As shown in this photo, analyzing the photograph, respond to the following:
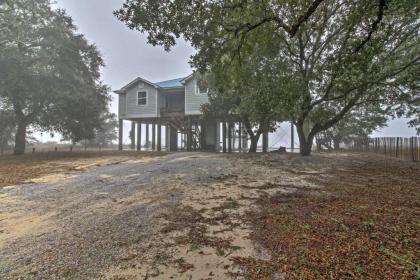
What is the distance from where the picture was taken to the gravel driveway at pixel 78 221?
3.16m

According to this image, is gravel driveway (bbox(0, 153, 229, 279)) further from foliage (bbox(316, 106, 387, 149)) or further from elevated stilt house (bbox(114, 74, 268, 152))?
foliage (bbox(316, 106, 387, 149))

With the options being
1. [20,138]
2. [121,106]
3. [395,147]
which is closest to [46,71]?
[20,138]

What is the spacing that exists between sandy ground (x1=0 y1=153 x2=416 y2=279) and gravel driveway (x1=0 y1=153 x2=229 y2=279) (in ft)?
0.05

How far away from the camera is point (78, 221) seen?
14.5 feet

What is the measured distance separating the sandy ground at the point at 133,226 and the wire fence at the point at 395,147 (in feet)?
29.6

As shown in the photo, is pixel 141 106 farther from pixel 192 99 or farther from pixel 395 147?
pixel 395 147

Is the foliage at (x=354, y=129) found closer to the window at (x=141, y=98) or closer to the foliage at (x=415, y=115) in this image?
the foliage at (x=415, y=115)

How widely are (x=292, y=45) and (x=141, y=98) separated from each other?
521 inches

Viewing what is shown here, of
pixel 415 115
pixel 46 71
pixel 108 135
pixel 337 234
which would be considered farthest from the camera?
pixel 108 135

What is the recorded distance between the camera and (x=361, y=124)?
2412cm

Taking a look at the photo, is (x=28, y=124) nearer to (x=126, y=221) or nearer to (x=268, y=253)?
(x=126, y=221)

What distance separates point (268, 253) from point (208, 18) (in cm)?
610

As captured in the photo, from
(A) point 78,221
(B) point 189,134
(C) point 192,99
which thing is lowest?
(A) point 78,221

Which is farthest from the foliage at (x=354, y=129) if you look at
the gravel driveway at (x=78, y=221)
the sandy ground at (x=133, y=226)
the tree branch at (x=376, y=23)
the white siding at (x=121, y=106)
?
the gravel driveway at (x=78, y=221)
